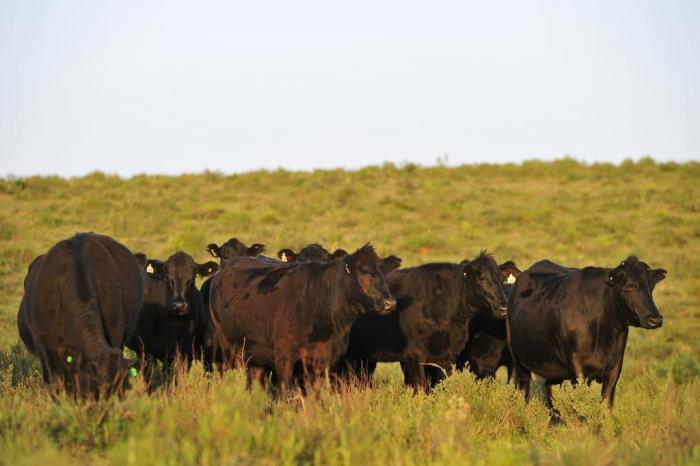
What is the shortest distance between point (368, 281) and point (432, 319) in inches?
80.7

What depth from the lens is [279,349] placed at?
10.5 meters

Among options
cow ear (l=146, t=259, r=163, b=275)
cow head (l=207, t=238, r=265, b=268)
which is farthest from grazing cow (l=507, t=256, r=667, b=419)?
cow head (l=207, t=238, r=265, b=268)

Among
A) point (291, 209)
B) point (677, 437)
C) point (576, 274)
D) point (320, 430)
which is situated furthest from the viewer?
point (291, 209)

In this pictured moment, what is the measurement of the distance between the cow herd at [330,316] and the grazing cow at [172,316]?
2 cm

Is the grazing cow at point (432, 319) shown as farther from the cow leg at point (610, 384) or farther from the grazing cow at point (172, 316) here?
the grazing cow at point (172, 316)

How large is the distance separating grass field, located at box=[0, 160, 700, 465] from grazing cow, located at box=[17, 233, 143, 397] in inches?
12.5

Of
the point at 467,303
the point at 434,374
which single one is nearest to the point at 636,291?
the point at 467,303

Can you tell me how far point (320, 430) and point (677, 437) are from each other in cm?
299

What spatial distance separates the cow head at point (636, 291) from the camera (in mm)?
10403

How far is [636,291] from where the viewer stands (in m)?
10.6

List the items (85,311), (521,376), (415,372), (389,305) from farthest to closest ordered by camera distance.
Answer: (521,376) → (415,372) → (389,305) → (85,311)

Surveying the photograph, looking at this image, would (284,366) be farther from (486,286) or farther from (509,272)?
(509,272)

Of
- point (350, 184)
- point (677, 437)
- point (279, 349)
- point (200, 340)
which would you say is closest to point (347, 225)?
point (350, 184)

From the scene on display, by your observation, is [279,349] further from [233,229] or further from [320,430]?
[233,229]
